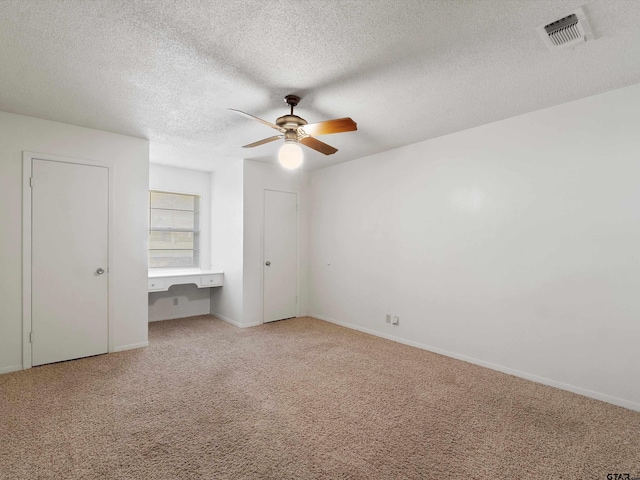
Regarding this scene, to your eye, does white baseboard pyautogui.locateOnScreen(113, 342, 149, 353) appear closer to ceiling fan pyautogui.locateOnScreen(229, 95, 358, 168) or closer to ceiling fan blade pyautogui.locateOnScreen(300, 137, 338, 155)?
ceiling fan pyautogui.locateOnScreen(229, 95, 358, 168)

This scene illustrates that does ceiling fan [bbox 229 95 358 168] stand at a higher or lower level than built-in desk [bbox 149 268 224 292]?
higher

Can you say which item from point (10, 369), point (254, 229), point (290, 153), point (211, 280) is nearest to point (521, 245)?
point (290, 153)

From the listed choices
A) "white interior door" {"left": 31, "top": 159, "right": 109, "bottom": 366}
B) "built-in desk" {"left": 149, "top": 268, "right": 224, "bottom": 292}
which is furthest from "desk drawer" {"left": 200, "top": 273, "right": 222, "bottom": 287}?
"white interior door" {"left": 31, "top": 159, "right": 109, "bottom": 366}

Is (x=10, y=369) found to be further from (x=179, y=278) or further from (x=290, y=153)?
(x=290, y=153)

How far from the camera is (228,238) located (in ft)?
16.8

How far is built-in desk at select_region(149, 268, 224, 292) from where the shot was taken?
4.48 metres

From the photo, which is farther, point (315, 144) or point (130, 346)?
point (130, 346)

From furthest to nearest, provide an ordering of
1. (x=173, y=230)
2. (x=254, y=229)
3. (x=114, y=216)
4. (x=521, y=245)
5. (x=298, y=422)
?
(x=173, y=230) → (x=254, y=229) → (x=114, y=216) → (x=521, y=245) → (x=298, y=422)

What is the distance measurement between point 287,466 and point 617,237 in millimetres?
3015

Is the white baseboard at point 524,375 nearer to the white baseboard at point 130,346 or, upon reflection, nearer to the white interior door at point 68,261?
the white baseboard at point 130,346

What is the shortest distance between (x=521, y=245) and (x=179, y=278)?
4.33 meters

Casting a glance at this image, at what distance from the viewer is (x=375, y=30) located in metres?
1.89

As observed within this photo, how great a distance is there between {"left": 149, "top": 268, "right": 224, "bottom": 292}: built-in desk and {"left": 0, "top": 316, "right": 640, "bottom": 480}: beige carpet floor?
3.86 feet

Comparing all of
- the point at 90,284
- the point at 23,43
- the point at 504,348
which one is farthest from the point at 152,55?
the point at 504,348
